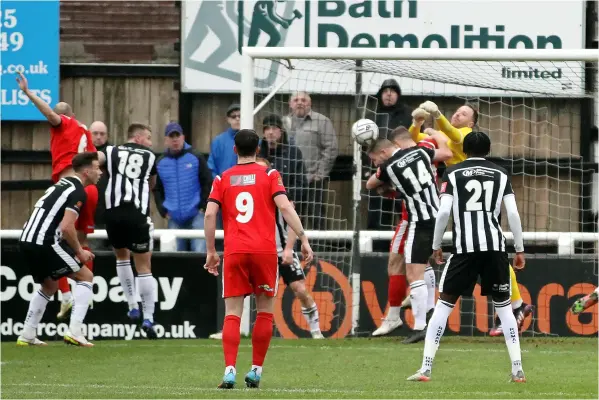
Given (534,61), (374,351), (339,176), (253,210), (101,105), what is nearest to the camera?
(253,210)

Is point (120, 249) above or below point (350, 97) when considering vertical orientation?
below

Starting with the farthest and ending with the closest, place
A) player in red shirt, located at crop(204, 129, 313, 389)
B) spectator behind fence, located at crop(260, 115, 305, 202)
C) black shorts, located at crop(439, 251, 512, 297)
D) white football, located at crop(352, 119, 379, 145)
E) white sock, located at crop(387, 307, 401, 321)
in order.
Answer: spectator behind fence, located at crop(260, 115, 305, 202), white sock, located at crop(387, 307, 401, 321), white football, located at crop(352, 119, 379, 145), black shorts, located at crop(439, 251, 512, 297), player in red shirt, located at crop(204, 129, 313, 389)

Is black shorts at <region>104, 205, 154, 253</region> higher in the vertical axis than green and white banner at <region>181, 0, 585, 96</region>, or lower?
lower

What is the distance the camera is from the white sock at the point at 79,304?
13336mm

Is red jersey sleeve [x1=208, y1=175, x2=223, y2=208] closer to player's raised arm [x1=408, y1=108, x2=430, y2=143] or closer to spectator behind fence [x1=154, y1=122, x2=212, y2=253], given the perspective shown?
player's raised arm [x1=408, y1=108, x2=430, y2=143]

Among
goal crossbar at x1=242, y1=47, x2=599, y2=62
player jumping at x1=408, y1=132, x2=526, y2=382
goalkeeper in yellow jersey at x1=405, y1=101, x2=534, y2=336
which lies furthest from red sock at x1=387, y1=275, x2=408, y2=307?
player jumping at x1=408, y1=132, x2=526, y2=382

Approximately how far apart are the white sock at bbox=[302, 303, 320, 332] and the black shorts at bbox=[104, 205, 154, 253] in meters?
1.74

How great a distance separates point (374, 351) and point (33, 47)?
6665 mm

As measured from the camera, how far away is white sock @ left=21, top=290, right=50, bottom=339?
13344 mm

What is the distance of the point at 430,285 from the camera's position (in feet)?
45.2

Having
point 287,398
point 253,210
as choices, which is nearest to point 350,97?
point 253,210

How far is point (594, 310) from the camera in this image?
14531mm

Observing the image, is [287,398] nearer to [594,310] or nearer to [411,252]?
[411,252]

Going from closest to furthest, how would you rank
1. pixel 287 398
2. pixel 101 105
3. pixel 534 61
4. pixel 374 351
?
pixel 287 398 < pixel 374 351 < pixel 534 61 < pixel 101 105
